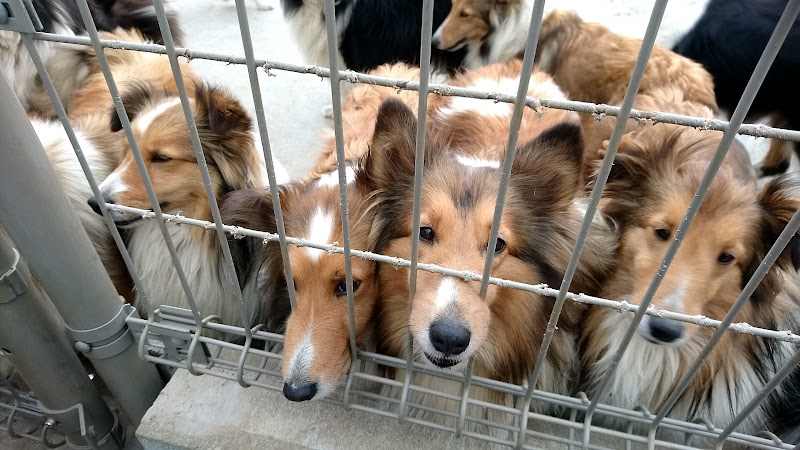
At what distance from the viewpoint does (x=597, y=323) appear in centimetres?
174

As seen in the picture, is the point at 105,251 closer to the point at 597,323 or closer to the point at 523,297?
the point at 523,297

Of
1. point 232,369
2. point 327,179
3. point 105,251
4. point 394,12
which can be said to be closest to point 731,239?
point 327,179

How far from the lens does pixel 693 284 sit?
1.47 m

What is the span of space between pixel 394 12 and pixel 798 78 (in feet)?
7.26

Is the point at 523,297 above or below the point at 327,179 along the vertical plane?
below

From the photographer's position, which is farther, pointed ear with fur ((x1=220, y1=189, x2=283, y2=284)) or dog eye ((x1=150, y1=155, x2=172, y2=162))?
dog eye ((x1=150, y1=155, x2=172, y2=162))

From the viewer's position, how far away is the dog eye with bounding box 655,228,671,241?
1605 millimetres

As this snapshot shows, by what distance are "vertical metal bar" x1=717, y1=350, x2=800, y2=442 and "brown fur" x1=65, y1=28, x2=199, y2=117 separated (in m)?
2.19

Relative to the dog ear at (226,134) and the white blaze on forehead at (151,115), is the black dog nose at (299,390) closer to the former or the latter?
the dog ear at (226,134)

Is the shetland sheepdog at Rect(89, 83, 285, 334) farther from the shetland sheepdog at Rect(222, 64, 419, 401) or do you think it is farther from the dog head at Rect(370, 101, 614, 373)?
the dog head at Rect(370, 101, 614, 373)

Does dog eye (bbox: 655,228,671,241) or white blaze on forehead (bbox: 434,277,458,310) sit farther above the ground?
white blaze on forehead (bbox: 434,277,458,310)

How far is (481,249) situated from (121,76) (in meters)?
2.05

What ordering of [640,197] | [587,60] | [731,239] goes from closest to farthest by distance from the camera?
[731,239] → [640,197] → [587,60]

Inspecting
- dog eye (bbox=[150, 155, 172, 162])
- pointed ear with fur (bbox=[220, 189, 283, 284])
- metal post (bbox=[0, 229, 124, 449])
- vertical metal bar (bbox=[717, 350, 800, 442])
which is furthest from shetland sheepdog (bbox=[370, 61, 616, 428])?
metal post (bbox=[0, 229, 124, 449])
